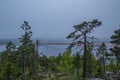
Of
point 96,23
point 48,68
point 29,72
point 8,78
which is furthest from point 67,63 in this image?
point 96,23

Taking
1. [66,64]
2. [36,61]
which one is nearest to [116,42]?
[36,61]

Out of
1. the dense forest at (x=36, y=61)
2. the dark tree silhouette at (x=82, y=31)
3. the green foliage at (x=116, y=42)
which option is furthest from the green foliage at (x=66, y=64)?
the dark tree silhouette at (x=82, y=31)

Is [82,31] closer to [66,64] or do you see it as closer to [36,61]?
[36,61]

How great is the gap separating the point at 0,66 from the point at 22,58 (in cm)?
604

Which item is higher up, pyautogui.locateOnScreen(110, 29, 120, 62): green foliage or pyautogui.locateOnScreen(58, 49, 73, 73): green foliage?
pyautogui.locateOnScreen(110, 29, 120, 62): green foliage

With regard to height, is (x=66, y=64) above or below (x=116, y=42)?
below

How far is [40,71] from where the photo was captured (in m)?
56.9

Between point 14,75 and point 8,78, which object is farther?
point 14,75

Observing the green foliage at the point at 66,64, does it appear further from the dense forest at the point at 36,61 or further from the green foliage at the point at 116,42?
the green foliage at the point at 116,42

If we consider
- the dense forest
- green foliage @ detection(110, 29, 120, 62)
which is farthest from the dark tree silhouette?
green foliage @ detection(110, 29, 120, 62)

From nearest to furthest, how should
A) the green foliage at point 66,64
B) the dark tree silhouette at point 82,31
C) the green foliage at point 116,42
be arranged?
the dark tree silhouette at point 82,31 < the green foliage at point 116,42 < the green foliage at point 66,64

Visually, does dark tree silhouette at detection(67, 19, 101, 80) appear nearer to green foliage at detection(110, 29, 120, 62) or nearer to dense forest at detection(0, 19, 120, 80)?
dense forest at detection(0, 19, 120, 80)

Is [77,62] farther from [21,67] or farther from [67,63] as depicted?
[21,67]

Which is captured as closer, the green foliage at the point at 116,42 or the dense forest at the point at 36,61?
the dense forest at the point at 36,61
